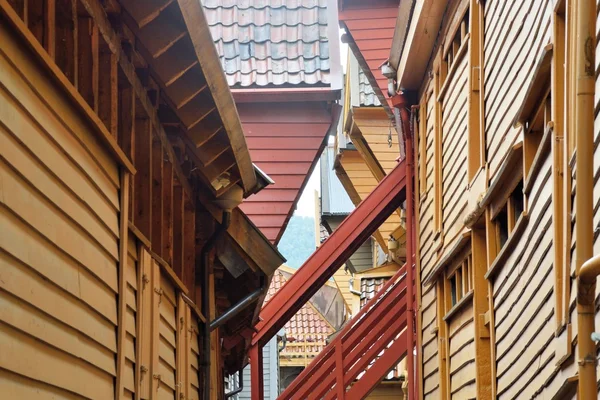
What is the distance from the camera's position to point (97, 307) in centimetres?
545

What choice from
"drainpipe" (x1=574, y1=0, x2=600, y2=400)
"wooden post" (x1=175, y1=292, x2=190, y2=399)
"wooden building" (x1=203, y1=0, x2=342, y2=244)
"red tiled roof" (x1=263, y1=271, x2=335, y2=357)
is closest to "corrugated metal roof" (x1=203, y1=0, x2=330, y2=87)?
"wooden building" (x1=203, y1=0, x2=342, y2=244)

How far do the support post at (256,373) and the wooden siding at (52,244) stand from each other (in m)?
7.82

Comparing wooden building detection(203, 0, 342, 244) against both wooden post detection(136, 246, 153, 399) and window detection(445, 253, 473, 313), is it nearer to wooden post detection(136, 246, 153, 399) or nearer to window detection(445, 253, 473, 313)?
window detection(445, 253, 473, 313)

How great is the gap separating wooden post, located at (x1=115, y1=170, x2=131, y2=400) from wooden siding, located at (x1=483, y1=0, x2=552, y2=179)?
2223mm

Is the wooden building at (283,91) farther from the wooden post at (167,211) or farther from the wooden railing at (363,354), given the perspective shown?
the wooden post at (167,211)

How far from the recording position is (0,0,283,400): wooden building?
415 centimetres

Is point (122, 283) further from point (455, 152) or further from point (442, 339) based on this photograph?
point (442, 339)

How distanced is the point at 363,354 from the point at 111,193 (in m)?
7.62

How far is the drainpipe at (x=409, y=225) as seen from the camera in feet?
38.7

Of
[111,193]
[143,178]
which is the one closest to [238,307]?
[143,178]

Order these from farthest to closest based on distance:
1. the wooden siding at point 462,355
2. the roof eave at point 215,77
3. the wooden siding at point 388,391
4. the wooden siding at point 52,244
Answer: the wooden siding at point 388,391
the wooden siding at point 462,355
the roof eave at point 215,77
the wooden siding at point 52,244

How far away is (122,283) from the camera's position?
604cm

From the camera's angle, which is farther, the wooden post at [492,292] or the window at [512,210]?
the wooden post at [492,292]

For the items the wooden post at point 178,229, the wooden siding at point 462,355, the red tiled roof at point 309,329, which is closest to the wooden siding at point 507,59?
the wooden siding at point 462,355
